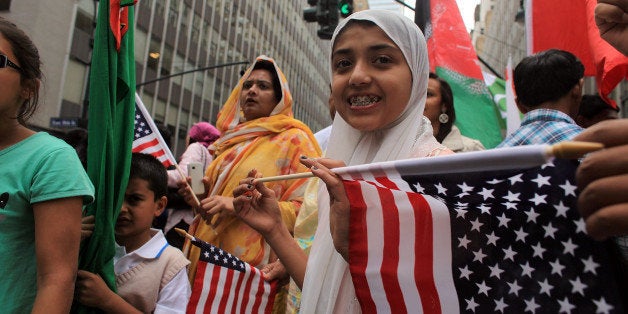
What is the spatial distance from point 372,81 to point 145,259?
58.0 inches

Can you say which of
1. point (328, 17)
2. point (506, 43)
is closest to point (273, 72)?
point (328, 17)

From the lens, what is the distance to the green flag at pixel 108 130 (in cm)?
195

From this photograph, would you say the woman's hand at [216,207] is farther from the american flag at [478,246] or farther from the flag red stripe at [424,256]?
the flag red stripe at [424,256]

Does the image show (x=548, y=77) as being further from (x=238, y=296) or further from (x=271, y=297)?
(x=238, y=296)

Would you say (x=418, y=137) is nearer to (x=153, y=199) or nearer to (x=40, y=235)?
(x=40, y=235)

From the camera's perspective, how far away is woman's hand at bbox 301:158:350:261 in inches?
56.7

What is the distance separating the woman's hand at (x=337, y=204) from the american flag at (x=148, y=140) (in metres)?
1.73

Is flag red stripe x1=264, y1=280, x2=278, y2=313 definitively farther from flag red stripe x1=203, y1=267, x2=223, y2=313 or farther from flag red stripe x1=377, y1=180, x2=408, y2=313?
flag red stripe x1=377, y1=180, x2=408, y2=313

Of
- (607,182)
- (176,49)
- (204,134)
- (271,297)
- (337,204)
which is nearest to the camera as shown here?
(607,182)

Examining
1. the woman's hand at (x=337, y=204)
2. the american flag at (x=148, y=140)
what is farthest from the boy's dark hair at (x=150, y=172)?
the woman's hand at (x=337, y=204)

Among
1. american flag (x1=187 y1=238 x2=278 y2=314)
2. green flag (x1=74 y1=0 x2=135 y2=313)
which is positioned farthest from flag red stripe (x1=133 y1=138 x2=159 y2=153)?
green flag (x1=74 y1=0 x2=135 y2=313)

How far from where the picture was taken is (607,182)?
2.79 ft

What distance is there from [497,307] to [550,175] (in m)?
0.32

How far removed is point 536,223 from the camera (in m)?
1.11
